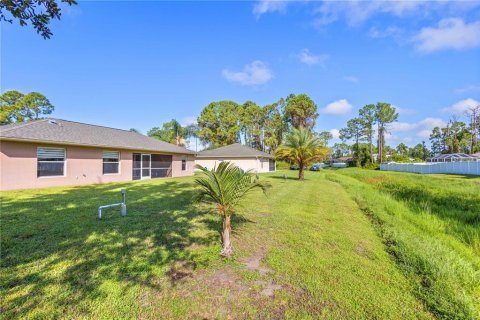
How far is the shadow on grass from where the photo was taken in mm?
3055

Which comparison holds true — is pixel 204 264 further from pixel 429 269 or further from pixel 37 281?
pixel 429 269

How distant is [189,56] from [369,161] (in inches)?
1720

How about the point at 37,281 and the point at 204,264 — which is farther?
the point at 204,264

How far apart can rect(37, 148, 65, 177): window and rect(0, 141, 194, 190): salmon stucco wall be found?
0.61ft

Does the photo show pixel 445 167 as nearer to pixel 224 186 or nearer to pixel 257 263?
pixel 257 263

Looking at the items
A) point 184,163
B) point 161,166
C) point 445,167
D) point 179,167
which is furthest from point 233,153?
point 445,167

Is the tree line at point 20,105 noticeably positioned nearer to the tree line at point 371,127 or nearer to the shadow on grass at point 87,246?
the shadow on grass at point 87,246

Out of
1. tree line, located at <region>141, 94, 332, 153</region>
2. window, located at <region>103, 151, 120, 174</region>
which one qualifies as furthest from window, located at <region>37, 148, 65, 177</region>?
tree line, located at <region>141, 94, 332, 153</region>

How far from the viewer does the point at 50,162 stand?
1252 cm

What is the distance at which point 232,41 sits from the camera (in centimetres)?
1530

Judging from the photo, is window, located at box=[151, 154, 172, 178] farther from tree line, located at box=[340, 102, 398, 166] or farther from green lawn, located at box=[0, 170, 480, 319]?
tree line, located at box=[340, 102, 398, 166]

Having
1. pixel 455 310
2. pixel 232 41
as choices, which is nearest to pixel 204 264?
pixel 455 310

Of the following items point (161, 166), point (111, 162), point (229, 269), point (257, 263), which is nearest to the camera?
point (229, 269)

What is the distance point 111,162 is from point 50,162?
11.9ft
